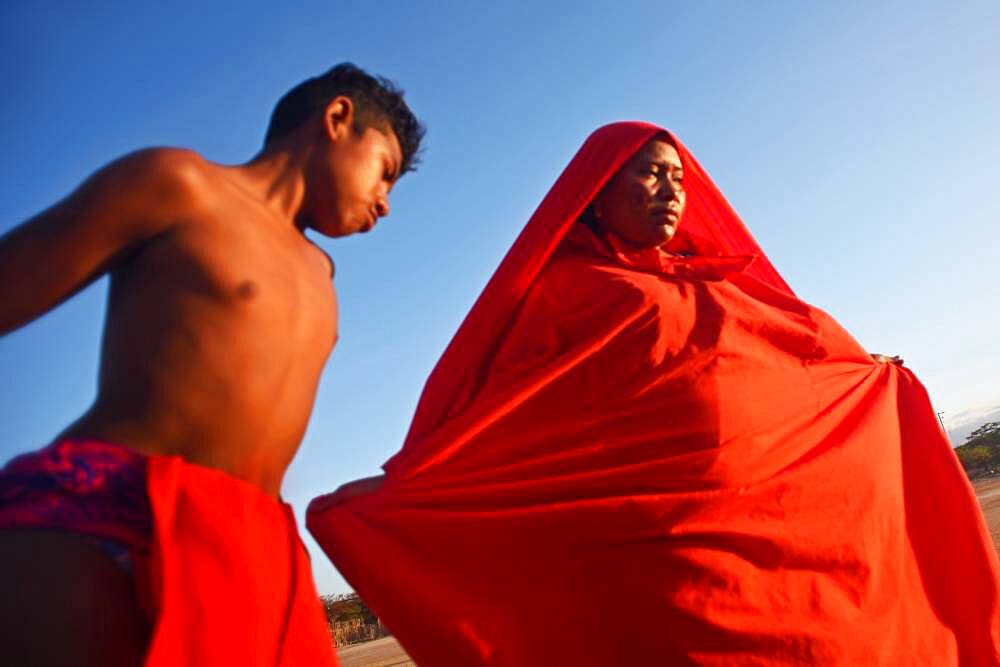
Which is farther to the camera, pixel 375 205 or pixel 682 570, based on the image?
pixel 682 570

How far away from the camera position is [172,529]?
1.72 metres

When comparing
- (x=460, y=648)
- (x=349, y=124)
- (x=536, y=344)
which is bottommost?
(x=460, y=648)

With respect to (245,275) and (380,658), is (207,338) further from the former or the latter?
(380,658)

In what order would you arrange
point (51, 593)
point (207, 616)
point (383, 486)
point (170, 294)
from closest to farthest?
point (51, 593)
point (207, 616)
point (170, 294)
point (383, 486)

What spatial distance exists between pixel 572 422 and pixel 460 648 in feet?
3.02

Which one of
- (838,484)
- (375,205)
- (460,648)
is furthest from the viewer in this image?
(838,484)

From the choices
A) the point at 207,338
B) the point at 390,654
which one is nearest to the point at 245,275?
the point at 207,338

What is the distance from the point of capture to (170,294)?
183 cm

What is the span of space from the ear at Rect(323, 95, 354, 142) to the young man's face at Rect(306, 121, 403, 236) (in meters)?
0.01

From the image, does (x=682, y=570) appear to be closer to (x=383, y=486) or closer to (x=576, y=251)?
(x=383, y=486)

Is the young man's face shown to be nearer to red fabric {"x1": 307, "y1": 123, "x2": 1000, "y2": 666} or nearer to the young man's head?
the young man's head

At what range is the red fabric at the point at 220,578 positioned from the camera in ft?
5.40

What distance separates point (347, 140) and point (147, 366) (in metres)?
0.95

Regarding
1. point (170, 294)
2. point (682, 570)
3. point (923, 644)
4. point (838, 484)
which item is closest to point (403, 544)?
point (682, 570)
